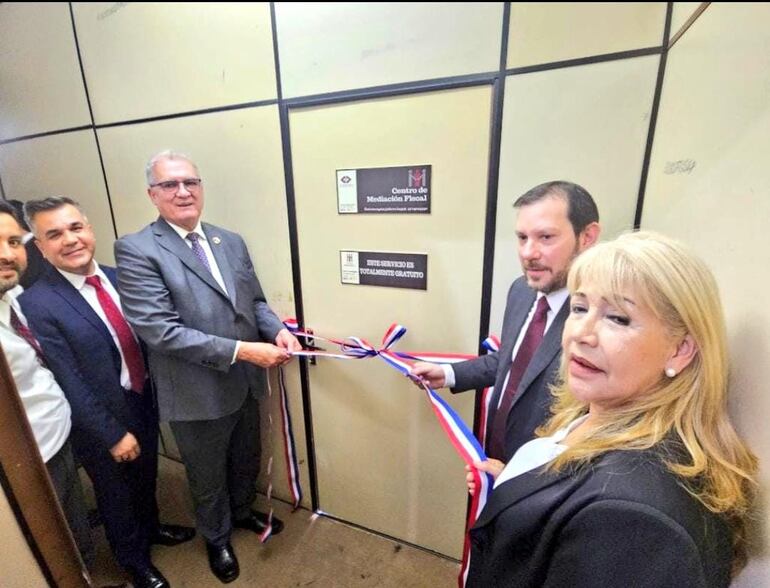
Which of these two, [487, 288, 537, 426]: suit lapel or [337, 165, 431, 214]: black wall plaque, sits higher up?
[337, 165, 431, 214]: black wall plaque

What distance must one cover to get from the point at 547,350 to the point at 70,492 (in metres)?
1.51

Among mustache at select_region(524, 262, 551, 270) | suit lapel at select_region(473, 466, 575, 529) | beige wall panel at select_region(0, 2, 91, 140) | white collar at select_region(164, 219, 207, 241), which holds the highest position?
beige wall panel at select_region(0, 2, 91, 140)

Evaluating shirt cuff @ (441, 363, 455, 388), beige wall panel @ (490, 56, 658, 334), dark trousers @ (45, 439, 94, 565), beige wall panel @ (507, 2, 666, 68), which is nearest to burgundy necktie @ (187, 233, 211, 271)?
dark trousers @ (45, 439, 94, 565)

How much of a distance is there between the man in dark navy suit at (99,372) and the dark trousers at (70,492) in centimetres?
10

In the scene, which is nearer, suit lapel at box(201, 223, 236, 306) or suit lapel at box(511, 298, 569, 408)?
suit lapel at box(511, 298, 569, 408)

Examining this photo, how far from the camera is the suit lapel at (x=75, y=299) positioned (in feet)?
3.00

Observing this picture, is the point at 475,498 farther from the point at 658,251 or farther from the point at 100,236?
the point at 100,236

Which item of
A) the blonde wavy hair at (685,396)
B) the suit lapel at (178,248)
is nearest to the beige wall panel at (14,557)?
the suit lapel at (178,248)

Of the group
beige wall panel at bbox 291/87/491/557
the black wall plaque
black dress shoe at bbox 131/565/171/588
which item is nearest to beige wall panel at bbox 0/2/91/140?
beige wall panel at bbox 291/87/491/557

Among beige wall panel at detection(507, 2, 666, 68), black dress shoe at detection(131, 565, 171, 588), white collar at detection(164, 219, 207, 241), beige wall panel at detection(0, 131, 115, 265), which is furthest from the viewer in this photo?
black dress shoe at detection(131, 565, 171, 588)

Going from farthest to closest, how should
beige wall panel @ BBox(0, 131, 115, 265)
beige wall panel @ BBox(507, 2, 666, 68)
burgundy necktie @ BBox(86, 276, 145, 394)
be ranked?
burgundy necktie @ BBox(86, 276, 145, 394) → beige wall panel @ BBox(0, 131, 115, 265) → beige wall panel @ BBox(507, 2, 666, 68)

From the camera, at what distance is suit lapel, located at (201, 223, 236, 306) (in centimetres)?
127

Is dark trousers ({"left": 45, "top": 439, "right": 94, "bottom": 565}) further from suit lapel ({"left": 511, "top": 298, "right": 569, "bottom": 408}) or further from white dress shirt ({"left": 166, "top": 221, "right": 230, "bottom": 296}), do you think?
suit lapel ({"left": 511, "top": 298, "right": 569, "bottom": 408})

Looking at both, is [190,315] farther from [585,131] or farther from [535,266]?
[585,131]
